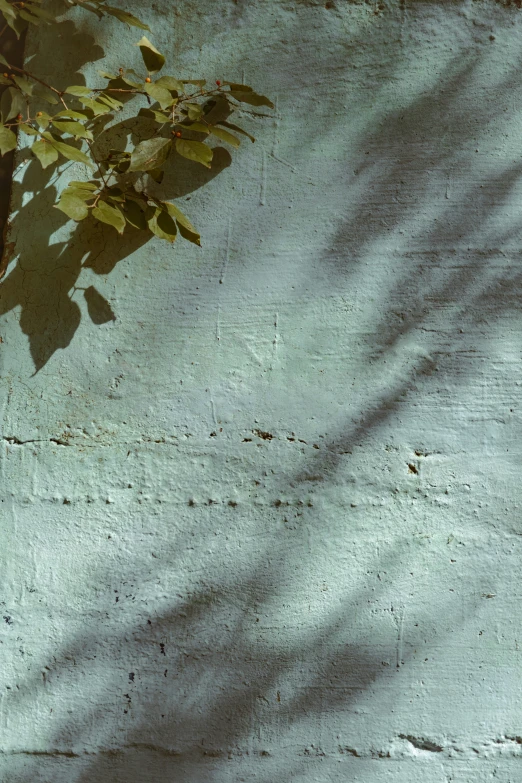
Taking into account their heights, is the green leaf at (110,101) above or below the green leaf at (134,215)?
above

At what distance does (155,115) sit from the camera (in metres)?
1.78

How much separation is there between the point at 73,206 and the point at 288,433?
2.88 ft

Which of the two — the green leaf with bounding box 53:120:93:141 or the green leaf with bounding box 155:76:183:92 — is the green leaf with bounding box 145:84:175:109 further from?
the green leaf with bounding box 53:120:93:141

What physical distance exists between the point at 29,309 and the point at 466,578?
1522 millimetres

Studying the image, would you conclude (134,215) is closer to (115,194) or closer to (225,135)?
(115,194)

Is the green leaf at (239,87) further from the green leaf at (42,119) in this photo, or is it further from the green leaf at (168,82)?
the green leaf at (42,119)

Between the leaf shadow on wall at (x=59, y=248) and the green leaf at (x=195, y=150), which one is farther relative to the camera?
the leaf shadow on wall at (x=59, y=248)

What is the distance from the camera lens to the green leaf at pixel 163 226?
1.74 m

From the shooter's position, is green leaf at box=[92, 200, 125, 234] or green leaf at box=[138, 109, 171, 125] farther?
green leaf at box=[138, 109, 171, 125]

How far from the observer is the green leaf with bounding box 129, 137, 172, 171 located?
1.70 m

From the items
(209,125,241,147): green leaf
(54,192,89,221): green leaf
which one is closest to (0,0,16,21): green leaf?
(54,192,89,221): green leaf

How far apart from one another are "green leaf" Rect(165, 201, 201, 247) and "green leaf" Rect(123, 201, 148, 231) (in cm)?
9

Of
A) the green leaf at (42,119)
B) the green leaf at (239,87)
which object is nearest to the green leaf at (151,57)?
the green leaf at (239,87)

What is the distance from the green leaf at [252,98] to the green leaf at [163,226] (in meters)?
0.41
